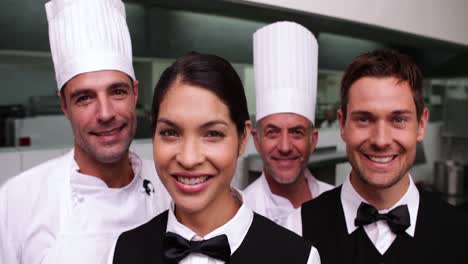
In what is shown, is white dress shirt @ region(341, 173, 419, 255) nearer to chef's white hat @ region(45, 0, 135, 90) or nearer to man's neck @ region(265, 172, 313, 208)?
man's neck @ region(265, 172, 313, 208)

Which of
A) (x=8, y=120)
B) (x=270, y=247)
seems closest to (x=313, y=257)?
(x=270, y=247)

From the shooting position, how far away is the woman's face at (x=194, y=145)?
967 mm

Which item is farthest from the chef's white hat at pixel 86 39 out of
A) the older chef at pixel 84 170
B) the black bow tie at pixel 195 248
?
the black bow tie at pixel 195 248

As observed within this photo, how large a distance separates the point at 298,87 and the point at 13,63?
1.80m

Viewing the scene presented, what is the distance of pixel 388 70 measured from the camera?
1257 mm

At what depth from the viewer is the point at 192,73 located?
3.32 ft

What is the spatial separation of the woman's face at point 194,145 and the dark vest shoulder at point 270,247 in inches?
5.9

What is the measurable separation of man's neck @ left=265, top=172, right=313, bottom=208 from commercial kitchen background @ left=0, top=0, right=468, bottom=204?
0.75 metres

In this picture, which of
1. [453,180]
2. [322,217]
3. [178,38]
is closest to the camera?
[322,217]

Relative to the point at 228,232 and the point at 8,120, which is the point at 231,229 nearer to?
the point at 228,232

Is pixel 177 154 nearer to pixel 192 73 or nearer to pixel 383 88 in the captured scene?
pixel 192 73

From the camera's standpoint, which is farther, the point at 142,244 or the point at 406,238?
the point at 406,238

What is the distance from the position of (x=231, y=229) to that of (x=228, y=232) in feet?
0.03

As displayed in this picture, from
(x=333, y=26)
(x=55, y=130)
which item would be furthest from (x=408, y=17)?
(x=55, y=130)
